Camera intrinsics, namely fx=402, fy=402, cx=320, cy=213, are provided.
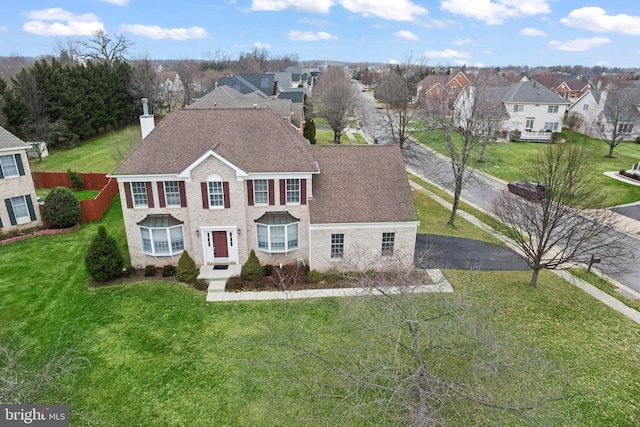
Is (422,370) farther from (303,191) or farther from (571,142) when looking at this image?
(571,142)

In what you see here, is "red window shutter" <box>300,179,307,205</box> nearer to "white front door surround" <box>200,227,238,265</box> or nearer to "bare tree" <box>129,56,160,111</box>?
"white front door surround" <box>200,227,238,265</box>

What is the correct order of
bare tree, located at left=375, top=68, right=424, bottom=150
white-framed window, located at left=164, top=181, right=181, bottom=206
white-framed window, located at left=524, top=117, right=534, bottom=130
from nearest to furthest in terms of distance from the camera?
1. white-framed window, located at left=164, top=181, right=181, bottom=206
2. bare tree, located at left=375, top=68, right=424, bottom=150
3. white-framed window, located at left=524, top=117, right=534, bottom=130

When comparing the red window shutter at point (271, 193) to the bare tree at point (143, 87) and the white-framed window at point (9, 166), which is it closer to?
the white-framed window at point (9, 166)

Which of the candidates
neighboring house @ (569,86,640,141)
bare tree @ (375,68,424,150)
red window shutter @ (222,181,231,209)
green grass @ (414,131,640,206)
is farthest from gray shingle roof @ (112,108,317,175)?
neighboring house @ (569,86,640,141)

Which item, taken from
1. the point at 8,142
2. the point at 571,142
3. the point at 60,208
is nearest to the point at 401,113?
the point at 571,142

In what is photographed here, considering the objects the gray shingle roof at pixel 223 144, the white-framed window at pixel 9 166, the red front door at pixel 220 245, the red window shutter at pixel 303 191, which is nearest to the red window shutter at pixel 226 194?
the gray shingle roof at pixel 223 144

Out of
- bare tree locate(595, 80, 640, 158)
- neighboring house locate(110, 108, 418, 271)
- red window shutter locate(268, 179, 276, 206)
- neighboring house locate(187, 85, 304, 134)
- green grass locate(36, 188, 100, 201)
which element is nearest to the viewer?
neighboring house locate(110, 108, 418, 271)
